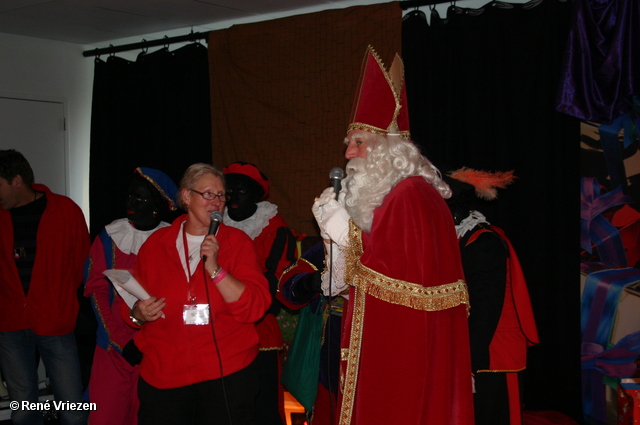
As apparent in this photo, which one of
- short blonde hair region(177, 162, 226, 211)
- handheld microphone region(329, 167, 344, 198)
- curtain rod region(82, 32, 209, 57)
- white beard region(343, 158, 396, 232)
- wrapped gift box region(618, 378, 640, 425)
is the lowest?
wrapped gift box region(618, 378, 640, 425)

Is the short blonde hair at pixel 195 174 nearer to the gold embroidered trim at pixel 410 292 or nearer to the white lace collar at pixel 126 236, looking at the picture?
the white lace collar at pixel 126 236

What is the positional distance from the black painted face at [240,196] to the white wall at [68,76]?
2.12m

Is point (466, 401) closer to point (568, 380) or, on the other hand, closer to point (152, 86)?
point (568, 380)

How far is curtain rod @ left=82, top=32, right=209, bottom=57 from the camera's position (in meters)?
5.01

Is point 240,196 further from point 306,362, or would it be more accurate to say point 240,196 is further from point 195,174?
point 306,362

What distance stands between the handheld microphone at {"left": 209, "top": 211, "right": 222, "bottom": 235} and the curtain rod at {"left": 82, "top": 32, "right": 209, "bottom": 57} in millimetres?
3094

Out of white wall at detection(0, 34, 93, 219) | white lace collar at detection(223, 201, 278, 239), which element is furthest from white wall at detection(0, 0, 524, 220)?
white lace collar at detection(223, 201, 278, 239)

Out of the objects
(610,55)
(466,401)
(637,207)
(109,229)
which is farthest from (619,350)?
(109,229)

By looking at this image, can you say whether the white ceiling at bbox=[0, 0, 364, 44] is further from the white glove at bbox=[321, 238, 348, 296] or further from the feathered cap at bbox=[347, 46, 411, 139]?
the white glove at bbox=[321, 238, 348, 296]

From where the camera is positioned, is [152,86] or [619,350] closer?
[619,350]

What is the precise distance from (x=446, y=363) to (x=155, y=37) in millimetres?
4660

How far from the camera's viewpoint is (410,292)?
1.86 m

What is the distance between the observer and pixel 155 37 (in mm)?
5430

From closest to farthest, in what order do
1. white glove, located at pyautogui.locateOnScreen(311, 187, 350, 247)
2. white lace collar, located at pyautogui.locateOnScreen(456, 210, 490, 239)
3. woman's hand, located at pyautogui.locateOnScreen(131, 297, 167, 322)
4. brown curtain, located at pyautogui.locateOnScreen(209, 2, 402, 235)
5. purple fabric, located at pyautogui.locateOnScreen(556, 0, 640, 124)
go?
1. white glove, located at pyautogui.locateOnScreen(311, 187, 350, 247)
2. woman's hand, located at pyautogui.locateOnScreen(131, 297, 167, 322)
3. white lace collar, located at pyautogui.locateOnScreen(456, 210, 490, 239)
4. purple fabric, located at pyautogui.locateOnScreen(556, 0, 640, 124)
5. brown curtain, located at pyautogui.locateOnScreen(209, 2, 402, 235)
